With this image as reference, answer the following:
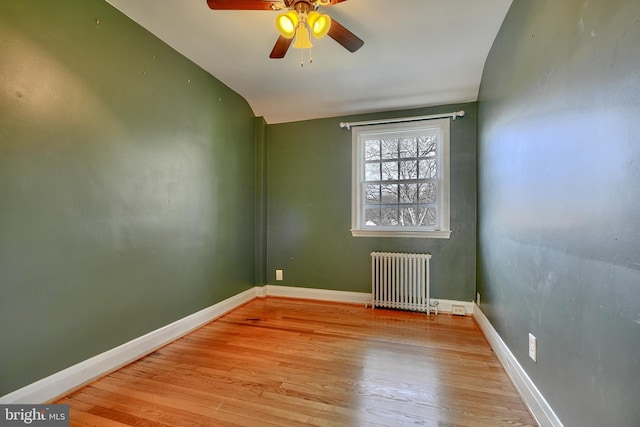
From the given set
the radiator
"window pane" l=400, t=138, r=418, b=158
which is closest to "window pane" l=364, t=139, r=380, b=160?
"window pane" l=400, t=138, r=418, b=158

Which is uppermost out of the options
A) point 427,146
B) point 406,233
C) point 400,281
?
point 427,146

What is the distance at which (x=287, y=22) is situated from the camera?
1.66m

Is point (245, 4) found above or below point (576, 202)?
above

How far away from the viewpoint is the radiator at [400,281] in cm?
307

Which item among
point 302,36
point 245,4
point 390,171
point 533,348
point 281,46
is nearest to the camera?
point 533,348

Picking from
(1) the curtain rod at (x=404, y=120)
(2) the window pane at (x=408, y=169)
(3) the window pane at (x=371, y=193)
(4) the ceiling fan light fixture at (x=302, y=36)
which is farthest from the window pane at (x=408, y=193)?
(4) the ceiling fan light fixture at (x=302, y=36)

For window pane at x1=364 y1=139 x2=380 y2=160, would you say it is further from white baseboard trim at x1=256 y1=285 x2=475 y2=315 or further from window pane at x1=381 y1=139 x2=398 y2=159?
white baseboard trim at x1=256 y1=285 x2=475 y2=315

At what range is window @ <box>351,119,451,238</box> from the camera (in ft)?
10.5

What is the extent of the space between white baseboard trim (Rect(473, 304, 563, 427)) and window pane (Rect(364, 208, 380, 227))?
61.5 inches

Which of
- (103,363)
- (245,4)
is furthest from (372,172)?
(103,363)

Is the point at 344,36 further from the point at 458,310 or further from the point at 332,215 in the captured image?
the point at 458,310

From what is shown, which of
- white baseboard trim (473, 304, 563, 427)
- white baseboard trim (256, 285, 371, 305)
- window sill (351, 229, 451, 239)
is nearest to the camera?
white baseboard trim (473, 304, 563, 427)

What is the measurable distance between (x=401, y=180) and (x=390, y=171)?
18 cm

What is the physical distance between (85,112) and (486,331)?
351 centimetres
